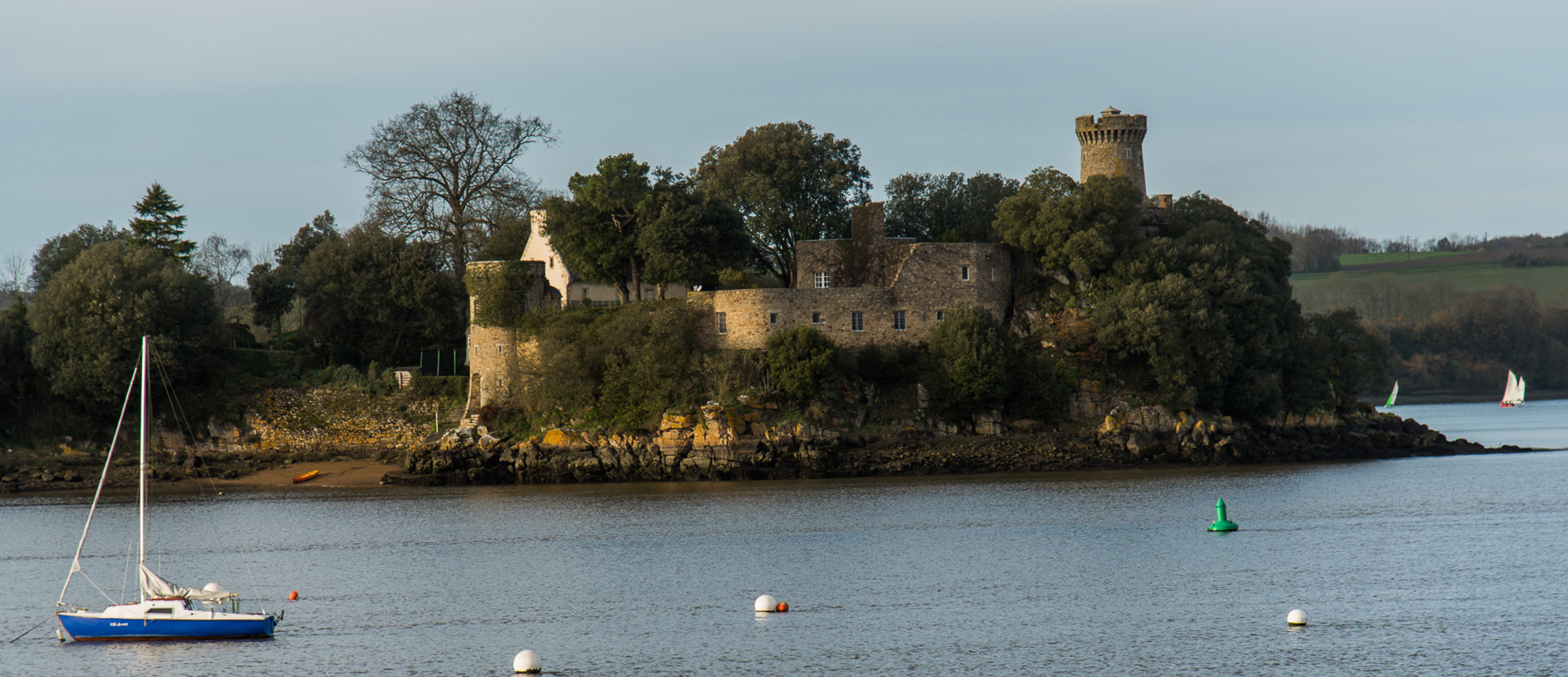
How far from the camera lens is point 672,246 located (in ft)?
159

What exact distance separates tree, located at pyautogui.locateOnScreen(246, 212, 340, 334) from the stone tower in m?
31.5

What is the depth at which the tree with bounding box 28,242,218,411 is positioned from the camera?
160ft

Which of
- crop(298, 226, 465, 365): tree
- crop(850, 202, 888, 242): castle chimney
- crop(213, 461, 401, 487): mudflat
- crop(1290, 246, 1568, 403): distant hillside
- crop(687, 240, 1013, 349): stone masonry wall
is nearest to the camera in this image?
crop(213, 461, 401, 487): mudflat

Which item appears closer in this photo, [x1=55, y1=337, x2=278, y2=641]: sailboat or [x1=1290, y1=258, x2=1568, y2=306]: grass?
[x1=55, y1=337, x2=278, y2=641]: sailboat

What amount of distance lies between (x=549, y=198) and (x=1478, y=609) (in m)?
35.2

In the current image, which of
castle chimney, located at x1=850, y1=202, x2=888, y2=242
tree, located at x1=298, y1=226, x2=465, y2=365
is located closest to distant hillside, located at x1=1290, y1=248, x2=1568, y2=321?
castle chimney, located at x1=850, y1=202, x2=888, y2=242

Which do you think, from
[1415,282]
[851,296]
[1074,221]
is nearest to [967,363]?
[851,296]

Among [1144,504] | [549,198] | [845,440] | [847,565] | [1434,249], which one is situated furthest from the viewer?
[1434,249]

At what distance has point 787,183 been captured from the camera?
177ft

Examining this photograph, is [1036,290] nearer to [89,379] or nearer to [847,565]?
[847,565]

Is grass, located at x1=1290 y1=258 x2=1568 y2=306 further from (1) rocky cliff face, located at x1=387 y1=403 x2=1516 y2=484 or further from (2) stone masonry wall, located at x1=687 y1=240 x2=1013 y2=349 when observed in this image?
(2) stone masonry wall, located at x1=687 y1=240 x2=1013 y2=349

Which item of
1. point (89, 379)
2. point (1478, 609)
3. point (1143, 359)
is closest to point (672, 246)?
point (1143, 359)

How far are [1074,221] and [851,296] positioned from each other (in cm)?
849

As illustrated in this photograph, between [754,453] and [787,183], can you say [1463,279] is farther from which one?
[754,453]
